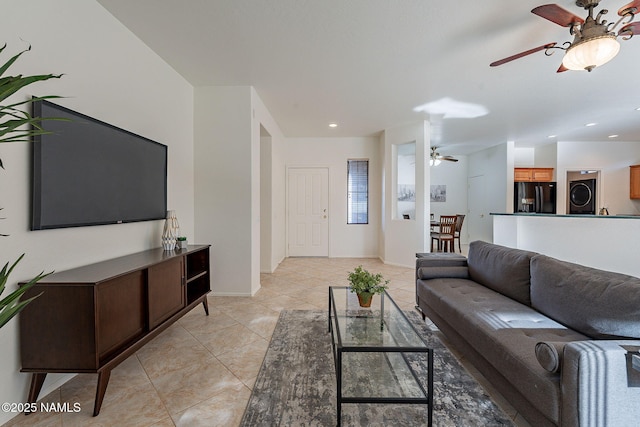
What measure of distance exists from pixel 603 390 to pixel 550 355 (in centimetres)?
18

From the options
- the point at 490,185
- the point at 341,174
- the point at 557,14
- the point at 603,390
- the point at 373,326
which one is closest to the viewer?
the point at 603,390

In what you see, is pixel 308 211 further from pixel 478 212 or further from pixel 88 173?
pixel 478 212

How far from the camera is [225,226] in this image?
3.69m

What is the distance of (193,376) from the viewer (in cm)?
199

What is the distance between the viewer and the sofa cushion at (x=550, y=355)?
120cm

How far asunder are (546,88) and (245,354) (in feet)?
15.8

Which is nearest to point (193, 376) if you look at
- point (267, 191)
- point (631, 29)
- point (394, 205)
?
point (267, 191)

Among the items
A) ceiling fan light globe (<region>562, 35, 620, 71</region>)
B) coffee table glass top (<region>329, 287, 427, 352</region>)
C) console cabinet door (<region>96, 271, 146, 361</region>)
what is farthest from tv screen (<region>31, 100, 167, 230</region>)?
ceiling fan light globe (<region>562, 35, 620, 71</region>)

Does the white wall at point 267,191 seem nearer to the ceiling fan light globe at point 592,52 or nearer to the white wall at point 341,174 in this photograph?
the white wall at point 341,174

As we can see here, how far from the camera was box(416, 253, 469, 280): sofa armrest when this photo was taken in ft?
9.41

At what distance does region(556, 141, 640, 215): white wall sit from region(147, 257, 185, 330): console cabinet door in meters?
8.36

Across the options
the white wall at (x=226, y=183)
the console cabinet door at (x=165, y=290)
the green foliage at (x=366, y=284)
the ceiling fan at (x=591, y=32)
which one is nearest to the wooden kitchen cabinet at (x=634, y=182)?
the ceiling fan at (x=591, y=32)

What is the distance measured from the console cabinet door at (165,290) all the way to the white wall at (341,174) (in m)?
4.08

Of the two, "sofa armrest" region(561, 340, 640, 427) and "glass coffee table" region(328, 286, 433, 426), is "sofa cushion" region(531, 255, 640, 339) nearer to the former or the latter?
"sofa armrest" region(561, 340, 640, 427)
